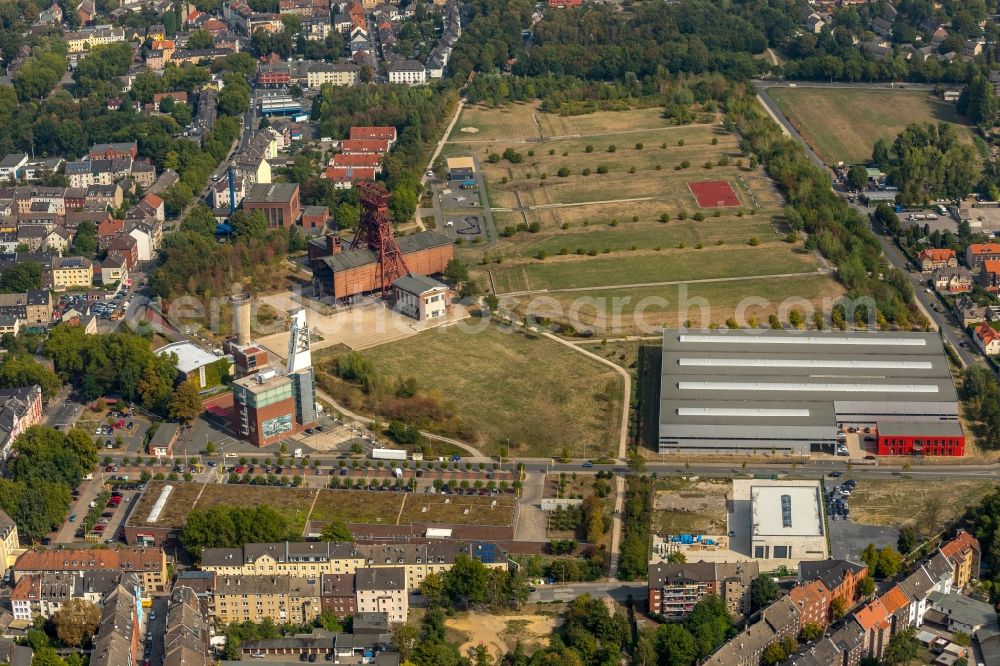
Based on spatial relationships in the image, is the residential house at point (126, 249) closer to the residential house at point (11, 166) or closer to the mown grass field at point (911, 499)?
the residential house at point (11, 166)

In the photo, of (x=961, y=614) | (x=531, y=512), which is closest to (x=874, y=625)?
(x=961, y=614)

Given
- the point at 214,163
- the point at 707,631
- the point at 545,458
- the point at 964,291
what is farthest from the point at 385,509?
the point at 214,163

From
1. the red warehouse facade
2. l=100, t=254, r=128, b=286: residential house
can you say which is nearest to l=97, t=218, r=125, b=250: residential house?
l=100, t=254, r=128, b=286: residential house

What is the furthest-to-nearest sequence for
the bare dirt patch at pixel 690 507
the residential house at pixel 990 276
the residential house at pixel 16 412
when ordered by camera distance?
the residential house at pixel 990 276
the residential house at pixel 16 412
the bare dirt patch at pixel 690 507

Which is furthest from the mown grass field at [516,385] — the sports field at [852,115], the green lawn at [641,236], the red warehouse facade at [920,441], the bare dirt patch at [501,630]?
the sports field at [852,115]

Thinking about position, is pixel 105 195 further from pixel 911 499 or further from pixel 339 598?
pixel 911 499
